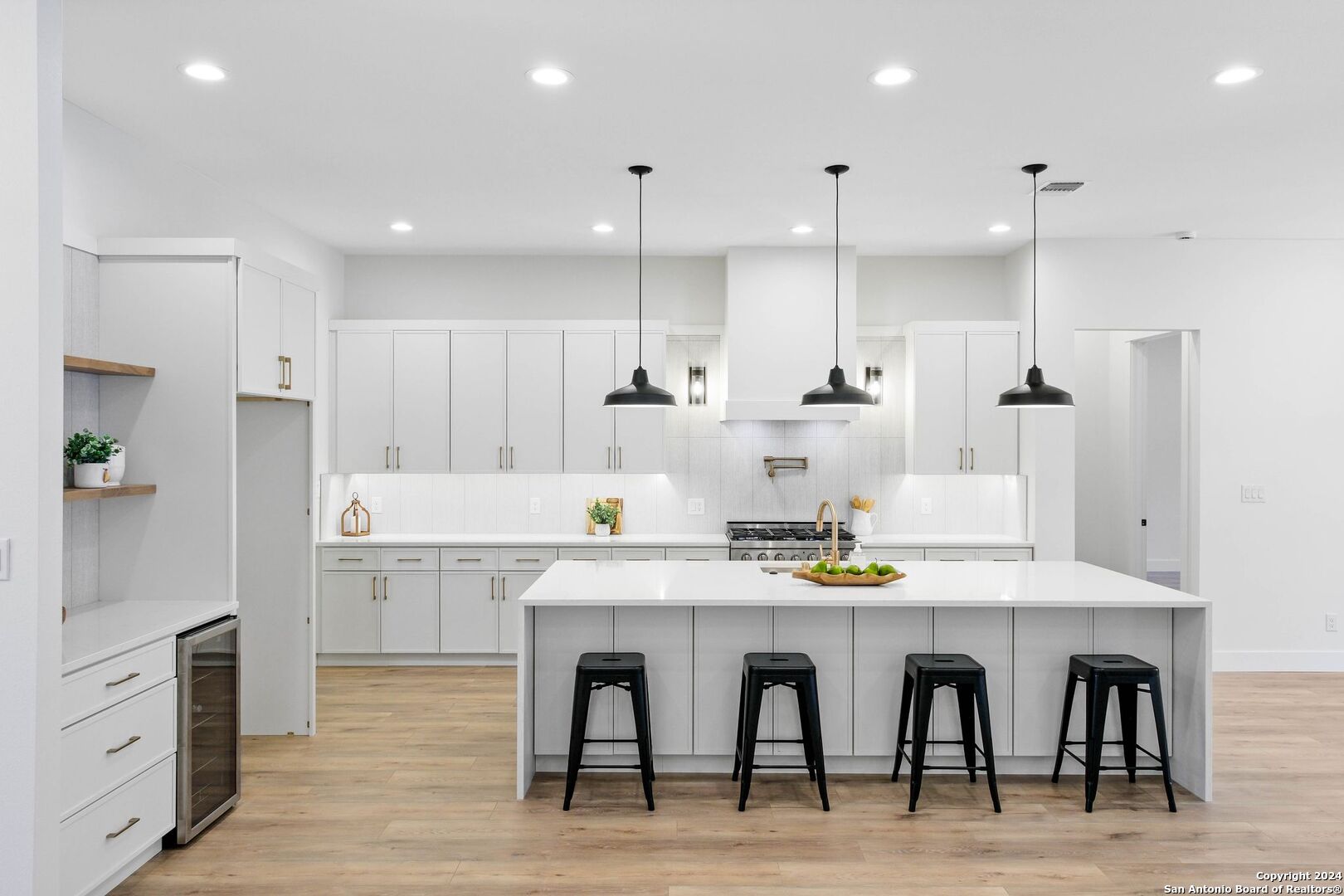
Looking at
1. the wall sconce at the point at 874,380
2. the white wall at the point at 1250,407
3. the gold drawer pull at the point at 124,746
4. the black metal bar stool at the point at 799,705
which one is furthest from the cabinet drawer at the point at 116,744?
the white wall at the point at 1250,407

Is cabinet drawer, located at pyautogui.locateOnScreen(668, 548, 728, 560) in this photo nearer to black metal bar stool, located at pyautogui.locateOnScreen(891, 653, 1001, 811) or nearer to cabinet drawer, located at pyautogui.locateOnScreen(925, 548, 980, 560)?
cabinet drawer, located at pyautogui.locateOnScreen(925, 548, 980, 560)

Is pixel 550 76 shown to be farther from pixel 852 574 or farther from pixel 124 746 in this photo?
pixel 124 746

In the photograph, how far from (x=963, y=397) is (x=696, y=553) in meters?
2.10

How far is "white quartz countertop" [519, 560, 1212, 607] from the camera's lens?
144 inches

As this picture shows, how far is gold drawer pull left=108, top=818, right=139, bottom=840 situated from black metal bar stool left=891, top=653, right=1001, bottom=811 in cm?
278

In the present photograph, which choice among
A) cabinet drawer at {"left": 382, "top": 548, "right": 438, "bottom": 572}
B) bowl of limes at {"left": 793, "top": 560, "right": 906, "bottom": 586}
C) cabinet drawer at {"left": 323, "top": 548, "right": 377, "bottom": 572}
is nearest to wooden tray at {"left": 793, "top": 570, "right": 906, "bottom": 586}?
bowl of limes at {"left": 793, "top": 560, "right": 906, "bottom": 586}

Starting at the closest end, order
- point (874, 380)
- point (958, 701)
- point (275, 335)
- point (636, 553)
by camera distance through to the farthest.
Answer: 1. point (958, 701)
2. point (275, 335)
3. point (636, 553)
4. point (874, 380)

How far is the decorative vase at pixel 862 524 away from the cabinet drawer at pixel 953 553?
46cm

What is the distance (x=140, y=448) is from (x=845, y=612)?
118 inches

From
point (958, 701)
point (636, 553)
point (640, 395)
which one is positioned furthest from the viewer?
point (636, 553)

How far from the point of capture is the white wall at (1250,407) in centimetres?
588

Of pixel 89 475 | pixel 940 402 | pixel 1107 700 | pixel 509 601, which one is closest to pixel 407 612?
pixel 509 601

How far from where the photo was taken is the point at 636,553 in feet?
19.8

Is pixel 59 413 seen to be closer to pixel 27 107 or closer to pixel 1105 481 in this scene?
pixel 27 107
